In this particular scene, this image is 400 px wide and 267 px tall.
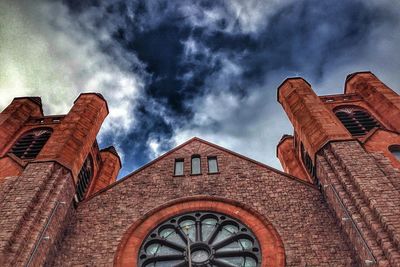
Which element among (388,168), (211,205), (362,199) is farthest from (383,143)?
(211,205)

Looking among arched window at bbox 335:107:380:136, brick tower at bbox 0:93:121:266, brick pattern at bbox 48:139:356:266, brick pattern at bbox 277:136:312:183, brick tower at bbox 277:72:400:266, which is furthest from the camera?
brick pattern at bbox 277:136:312:183

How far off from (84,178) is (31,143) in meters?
2.68

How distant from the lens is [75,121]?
47.4ft

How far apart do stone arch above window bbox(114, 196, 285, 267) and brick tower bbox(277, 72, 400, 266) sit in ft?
6.88

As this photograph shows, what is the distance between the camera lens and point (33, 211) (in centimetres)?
1008

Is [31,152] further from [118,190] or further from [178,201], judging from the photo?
[178,201]

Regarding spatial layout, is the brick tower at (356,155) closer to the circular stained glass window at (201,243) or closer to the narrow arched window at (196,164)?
the circular stained glass window at (201,243)

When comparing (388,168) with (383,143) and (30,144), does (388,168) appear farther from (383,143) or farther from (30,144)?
(30,144)

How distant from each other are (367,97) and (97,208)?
12863 mm

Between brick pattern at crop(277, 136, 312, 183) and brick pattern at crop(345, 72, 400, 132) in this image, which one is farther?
brick pattern at crop(277, 136, 312, 183)

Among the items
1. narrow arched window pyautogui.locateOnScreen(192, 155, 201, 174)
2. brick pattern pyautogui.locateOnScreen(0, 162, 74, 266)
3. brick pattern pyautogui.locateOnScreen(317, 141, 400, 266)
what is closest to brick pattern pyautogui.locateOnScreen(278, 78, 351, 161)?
brick pattern pyautogui.locateOnScreen(317, 141, 400, 266)

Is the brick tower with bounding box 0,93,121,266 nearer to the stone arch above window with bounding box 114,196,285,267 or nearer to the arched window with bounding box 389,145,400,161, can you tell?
the stone arch above window with bounding box 114,196,285,267

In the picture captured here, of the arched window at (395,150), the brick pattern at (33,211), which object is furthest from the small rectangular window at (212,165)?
the arched window at (395,150)

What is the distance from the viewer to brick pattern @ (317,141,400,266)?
8.39 metres
